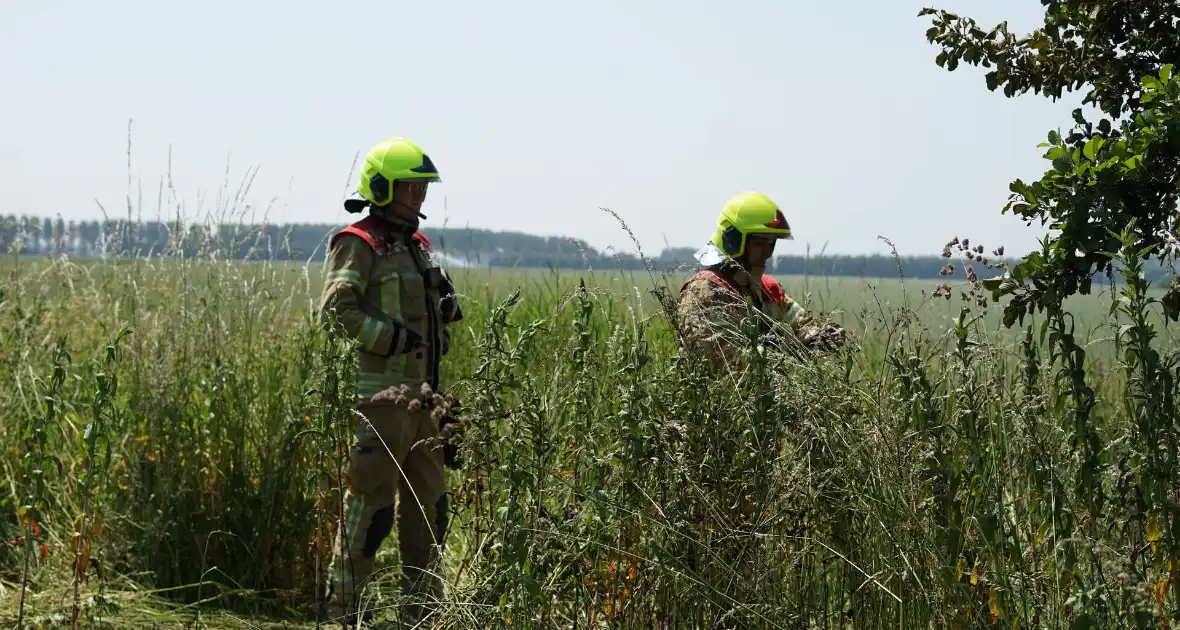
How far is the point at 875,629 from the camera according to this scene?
3.22 m

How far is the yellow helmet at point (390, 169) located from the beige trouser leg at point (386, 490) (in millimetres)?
891

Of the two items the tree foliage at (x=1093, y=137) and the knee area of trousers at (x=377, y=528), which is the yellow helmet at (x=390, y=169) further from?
the tree foliage at (x=1093, y=137)

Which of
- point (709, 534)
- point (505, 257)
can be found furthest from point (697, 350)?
point (505, 257)

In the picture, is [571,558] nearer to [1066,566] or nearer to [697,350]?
[697,350]

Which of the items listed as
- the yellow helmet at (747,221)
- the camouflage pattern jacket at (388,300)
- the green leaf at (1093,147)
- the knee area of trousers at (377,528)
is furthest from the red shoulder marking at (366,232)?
the green leaf at (1093,147)

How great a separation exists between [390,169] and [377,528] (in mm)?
1470

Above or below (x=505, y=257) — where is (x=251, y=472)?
below

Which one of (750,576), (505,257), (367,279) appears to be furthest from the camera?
(505,257)

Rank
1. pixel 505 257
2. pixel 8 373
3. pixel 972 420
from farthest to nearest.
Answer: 1. pixel 505 257
2. pixel 8 373
3. pixel 972 420

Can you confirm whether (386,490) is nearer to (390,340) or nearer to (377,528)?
(377,528)

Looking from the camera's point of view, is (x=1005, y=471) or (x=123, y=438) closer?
(x=1005, y=471)

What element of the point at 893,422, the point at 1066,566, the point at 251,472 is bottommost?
the point at 251,472

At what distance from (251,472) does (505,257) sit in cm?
431

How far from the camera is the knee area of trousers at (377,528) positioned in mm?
4957
